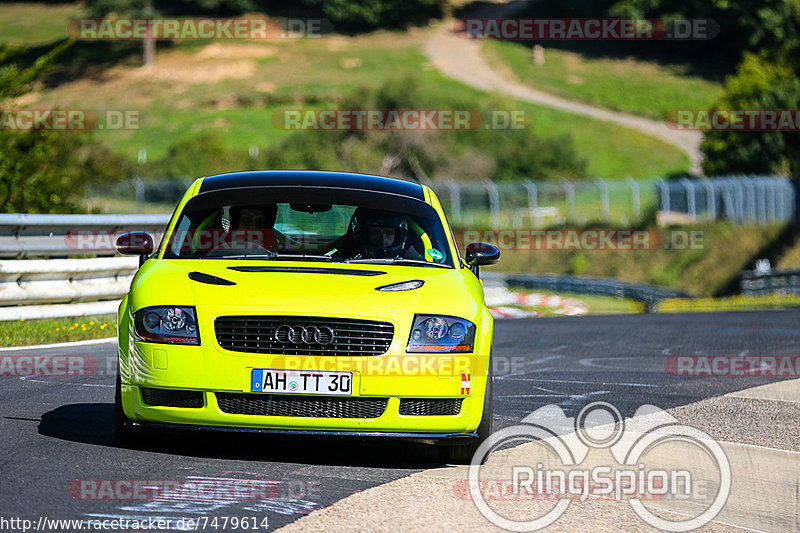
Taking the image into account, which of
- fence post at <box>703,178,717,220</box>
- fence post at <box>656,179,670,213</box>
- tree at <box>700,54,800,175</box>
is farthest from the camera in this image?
tree at <box>700,54,800,175</box>

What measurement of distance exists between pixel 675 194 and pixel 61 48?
1089 inches

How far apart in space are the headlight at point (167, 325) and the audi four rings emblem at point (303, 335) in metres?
0.43

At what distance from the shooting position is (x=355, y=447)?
7105 mm

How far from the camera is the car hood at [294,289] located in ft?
20.4

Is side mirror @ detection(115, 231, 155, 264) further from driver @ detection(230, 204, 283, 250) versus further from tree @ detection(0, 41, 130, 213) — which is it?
tree @ detection(0, 41, 130, 213)

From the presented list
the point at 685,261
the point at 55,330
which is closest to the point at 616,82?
the point at 685,261

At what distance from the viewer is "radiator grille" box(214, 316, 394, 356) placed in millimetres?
6141

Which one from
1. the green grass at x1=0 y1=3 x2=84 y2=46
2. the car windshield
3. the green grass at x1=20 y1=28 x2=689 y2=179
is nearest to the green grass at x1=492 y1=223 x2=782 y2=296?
the green grass at x1=20 y1=28 x2=689 y2=179

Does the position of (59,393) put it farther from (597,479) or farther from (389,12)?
(389,12)

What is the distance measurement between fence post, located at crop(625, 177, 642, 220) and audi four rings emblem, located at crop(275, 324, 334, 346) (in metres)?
37.3

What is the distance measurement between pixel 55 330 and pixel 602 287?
21.9m

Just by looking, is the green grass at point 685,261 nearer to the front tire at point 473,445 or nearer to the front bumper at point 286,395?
the front tire at point 473,445

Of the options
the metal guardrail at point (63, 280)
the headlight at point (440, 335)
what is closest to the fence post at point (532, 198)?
the metal guardrail at point (63, 280)

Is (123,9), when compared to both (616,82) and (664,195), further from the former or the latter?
(664,195)
